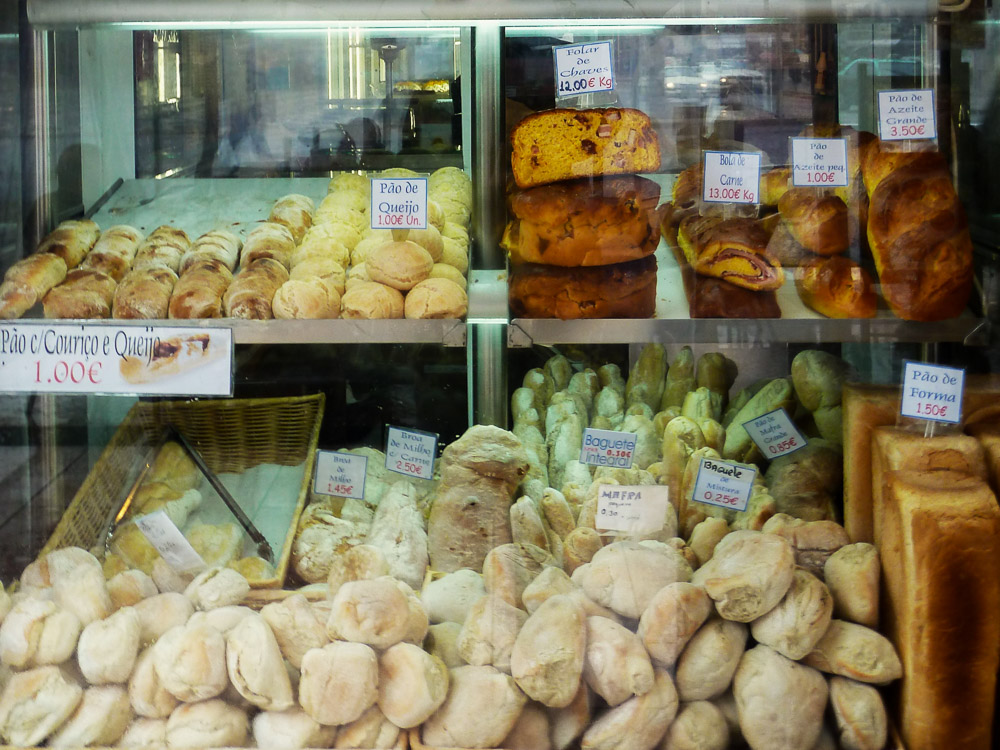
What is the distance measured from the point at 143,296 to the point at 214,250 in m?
0.20

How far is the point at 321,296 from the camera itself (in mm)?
1550

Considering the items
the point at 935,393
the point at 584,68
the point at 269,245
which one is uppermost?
the point at 584,68

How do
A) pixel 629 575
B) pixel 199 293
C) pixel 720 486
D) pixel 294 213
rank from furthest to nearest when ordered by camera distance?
pixel 294 213 → pixel 720 486 → pixel 199 293 → pixel 629 575

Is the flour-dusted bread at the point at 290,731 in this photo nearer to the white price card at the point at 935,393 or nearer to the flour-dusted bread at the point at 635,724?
the flour-dusted bread at the point at 635,724

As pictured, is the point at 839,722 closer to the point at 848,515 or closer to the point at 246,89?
the point at 848,515

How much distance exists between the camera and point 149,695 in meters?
1.37

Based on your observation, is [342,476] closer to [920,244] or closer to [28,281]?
[28,281]

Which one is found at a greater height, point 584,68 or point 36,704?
point 584,68

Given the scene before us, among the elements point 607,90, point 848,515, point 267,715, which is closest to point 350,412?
point 267,715

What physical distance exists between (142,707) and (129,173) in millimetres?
1087

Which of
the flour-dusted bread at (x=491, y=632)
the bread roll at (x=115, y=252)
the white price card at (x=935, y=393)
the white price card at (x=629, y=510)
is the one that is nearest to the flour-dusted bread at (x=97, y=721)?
the flour-dusted bread at (x=491, y=632)

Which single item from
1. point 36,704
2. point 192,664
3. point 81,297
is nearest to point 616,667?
point 192,664

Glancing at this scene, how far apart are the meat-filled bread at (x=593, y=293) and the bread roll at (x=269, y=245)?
50 cm

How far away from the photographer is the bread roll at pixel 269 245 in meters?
1.70
